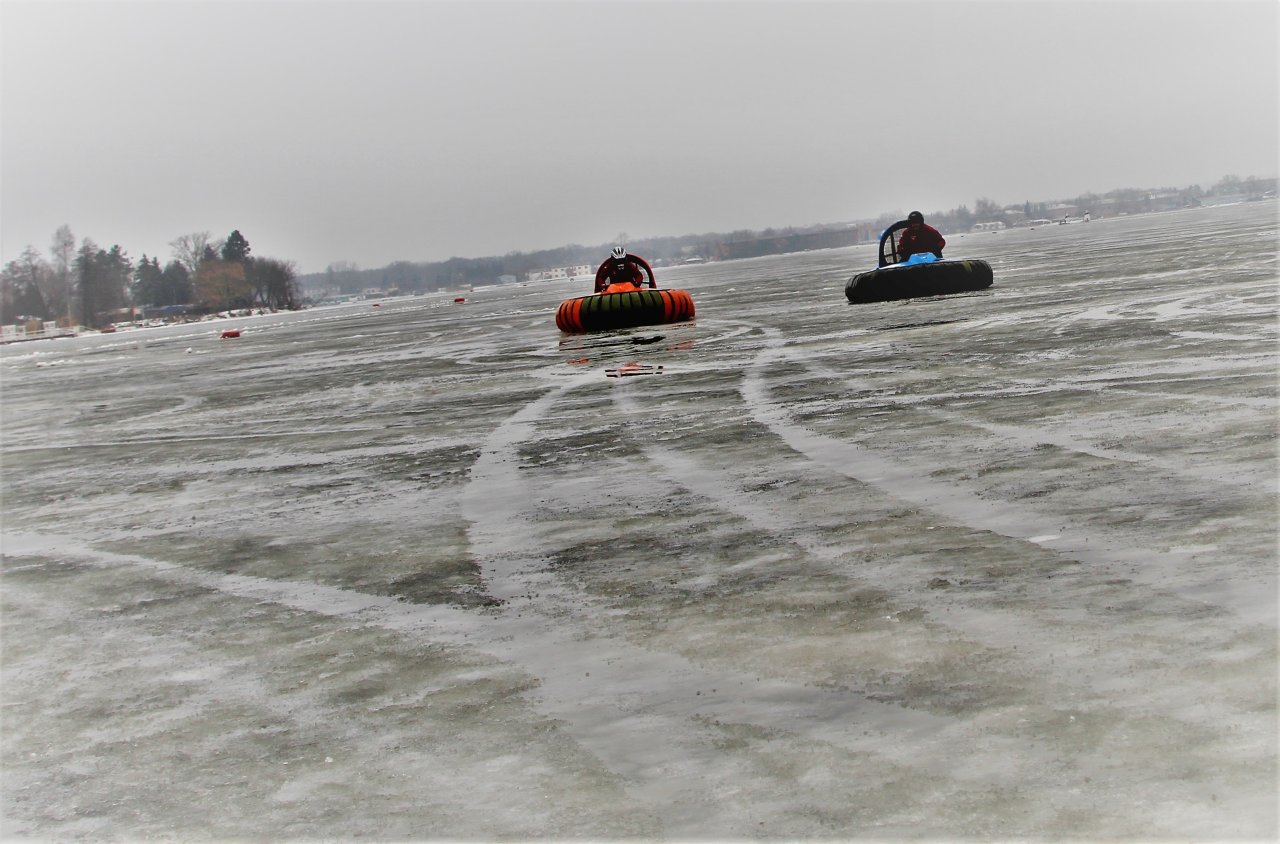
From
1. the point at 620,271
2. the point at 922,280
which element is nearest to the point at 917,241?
the point at 922,280

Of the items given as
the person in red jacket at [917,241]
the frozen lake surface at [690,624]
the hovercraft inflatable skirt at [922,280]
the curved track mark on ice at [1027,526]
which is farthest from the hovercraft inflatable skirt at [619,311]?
the curved track mark on ice at [1027,526]

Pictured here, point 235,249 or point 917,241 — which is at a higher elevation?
point 235,249

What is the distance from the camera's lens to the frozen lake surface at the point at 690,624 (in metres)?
3.41

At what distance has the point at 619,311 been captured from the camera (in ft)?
83.9

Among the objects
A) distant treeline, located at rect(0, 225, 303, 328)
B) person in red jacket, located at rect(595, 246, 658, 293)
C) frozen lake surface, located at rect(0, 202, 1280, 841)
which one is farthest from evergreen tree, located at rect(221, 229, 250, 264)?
frozen lake surface, located at rect(0, 202, 1280, 841)

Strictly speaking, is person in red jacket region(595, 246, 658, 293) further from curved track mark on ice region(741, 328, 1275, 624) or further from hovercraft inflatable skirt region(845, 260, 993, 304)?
curved track mark on ice region(741, 328, 1275, 624)

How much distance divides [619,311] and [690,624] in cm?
2079

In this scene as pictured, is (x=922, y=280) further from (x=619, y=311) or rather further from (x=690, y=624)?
(x=690, y=624)

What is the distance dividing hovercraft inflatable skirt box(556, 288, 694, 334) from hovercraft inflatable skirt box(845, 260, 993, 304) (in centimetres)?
413

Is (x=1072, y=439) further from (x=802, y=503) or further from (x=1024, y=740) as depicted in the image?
(x=1024, y=740)

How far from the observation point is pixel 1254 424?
7.88 metres

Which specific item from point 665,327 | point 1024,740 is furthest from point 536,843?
point 665,327

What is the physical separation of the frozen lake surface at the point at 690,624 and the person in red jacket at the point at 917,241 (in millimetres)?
17319

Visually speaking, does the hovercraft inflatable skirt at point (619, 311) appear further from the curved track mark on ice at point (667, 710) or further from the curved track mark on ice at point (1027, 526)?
the curved track mark on ice at point (667, 710)
